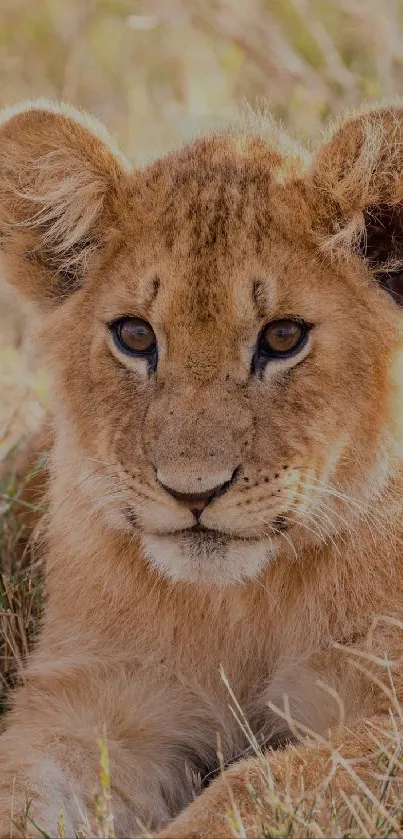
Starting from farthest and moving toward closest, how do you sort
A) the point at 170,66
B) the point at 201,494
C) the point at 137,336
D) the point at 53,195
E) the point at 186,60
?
the point at 170,66 → the point at 186,60 → the point at 53,195 → the point at 137,336 → the point at 201,494

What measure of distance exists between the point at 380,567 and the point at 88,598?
795 millimetres

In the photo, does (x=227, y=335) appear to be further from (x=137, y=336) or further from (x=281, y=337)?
(x=137, y=336)

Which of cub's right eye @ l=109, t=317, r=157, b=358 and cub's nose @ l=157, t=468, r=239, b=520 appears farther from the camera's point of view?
cub's right eye @ l=109, t=317, r=157, b=358

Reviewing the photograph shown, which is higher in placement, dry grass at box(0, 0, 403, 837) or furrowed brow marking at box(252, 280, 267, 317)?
dry grass at box(0, 0, 403, 837)

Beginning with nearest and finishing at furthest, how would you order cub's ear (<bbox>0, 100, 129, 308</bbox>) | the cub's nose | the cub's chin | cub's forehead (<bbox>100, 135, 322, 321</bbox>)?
→ the cub's nose, the cub's chin, cub's forehead (<bbox>100, 135, 322, 321</bbox>), cub's ear (<bbox>0, 100, 129, 308</bbox>)

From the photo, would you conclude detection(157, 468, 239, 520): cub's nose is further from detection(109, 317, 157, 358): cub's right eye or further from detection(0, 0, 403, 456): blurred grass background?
detection(0, 0, 403, 456): blurred grass background

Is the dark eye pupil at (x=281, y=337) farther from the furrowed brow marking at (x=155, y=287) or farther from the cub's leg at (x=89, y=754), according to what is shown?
the cub's leg at (x=89, y=754)

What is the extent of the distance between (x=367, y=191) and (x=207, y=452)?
758 mm

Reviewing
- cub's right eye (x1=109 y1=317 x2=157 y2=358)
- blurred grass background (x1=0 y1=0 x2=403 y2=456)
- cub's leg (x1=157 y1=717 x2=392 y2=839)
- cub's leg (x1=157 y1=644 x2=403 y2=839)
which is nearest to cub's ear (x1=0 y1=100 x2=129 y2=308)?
cub's right eye (x1=109 y1=317 x2=157 y2=358)

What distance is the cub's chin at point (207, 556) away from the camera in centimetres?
288

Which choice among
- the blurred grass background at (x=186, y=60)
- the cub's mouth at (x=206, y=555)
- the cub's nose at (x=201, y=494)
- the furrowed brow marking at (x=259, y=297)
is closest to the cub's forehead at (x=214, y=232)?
the furrowed brow marking at (x=259, y=297)

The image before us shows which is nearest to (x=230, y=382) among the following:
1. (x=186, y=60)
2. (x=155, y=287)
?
(x=155, y=287)

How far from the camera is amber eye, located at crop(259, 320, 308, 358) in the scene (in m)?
3.01

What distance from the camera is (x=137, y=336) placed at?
3139mm
